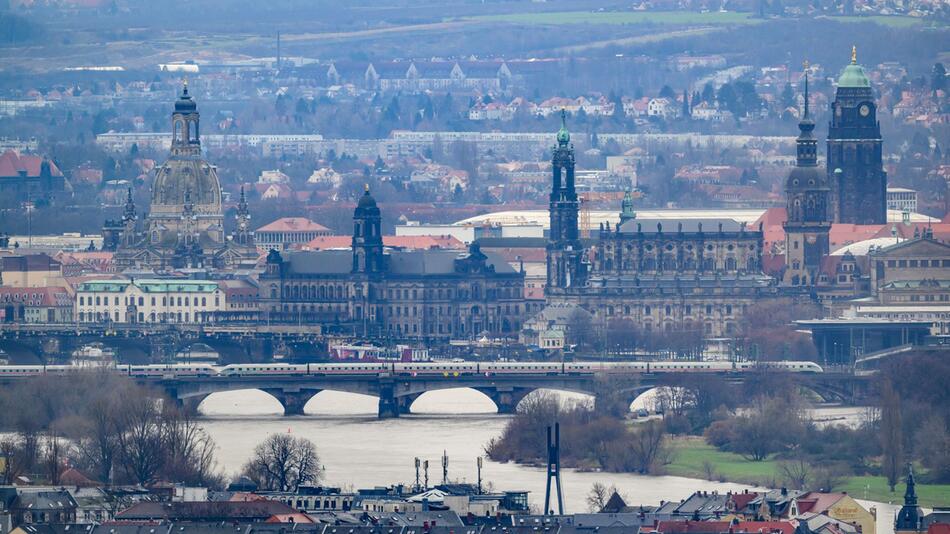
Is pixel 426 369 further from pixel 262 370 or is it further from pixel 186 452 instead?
pixel 186 452

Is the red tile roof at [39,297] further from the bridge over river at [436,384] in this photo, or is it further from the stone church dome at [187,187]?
the bridge over river at [436,384]

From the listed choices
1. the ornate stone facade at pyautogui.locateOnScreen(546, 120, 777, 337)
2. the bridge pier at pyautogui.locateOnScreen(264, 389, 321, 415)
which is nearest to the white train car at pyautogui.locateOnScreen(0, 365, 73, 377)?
the bridge pier at pyautogui.locateOnScreen(264, 389, 321, 415)

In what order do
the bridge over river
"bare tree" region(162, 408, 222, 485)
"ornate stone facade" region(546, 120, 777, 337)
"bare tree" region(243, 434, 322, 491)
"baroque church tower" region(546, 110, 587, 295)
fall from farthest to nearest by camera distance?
"baroque church tower" region(546, 110, 587, 295) → "ornate stone facade" region(546, 120, 777, 337) → the bridge over river → "bare tree" region(162, 408, 222, 485) → "bare tree" region(243, 434, 322, 491)

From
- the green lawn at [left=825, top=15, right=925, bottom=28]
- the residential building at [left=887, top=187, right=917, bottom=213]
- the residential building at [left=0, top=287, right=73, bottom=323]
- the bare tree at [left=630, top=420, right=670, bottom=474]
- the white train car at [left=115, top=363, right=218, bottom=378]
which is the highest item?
the green lawn at [left=825, top=15, right=925, bottom=28]

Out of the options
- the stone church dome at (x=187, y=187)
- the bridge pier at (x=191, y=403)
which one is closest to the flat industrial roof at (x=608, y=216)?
the stone church dome at (x=187, y=187)

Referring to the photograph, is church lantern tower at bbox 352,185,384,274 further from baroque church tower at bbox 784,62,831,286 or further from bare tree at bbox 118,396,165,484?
bare tree at bbox 118,396,165,484

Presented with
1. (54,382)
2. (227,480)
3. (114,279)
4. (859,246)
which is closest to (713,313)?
(859,246)

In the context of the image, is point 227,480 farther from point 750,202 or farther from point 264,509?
point 750,202
